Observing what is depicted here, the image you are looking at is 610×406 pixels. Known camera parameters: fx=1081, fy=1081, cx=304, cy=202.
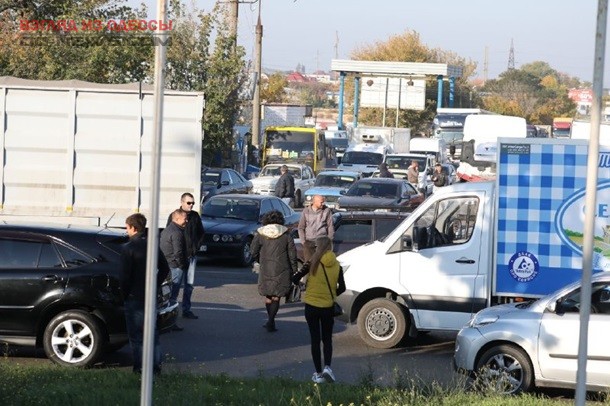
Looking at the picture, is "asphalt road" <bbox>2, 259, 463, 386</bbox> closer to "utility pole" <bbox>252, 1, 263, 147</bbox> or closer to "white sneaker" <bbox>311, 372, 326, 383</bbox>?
"white sneaker" <bbox>311, 372, 326, 383</bbox>

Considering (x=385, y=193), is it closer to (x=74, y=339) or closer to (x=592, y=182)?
(x=74, y=339)

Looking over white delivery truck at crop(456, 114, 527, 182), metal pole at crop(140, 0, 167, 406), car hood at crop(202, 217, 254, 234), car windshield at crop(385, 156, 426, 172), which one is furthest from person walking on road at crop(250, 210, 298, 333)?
car windshield at crop(385, 156, 426, 172)

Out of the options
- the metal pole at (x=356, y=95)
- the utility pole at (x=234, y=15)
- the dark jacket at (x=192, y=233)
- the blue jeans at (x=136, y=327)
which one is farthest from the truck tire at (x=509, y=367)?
the metal pole at (x=356, y=95)

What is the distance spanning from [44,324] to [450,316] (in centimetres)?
500

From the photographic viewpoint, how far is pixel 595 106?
635 cm

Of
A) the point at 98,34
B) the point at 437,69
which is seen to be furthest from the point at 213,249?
the point at 437,69

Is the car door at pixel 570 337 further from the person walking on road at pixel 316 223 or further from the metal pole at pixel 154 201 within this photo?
the person walking on road at pixel 316 223

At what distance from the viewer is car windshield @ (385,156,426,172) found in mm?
44434

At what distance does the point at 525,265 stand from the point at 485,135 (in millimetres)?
33445

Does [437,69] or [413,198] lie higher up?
[437,69]

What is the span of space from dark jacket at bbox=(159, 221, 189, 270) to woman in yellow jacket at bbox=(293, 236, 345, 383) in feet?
13.2

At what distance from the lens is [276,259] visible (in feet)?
47.6

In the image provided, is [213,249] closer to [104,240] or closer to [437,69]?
[104,240]

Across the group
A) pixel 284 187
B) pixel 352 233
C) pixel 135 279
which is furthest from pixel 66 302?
pixel 284 187
